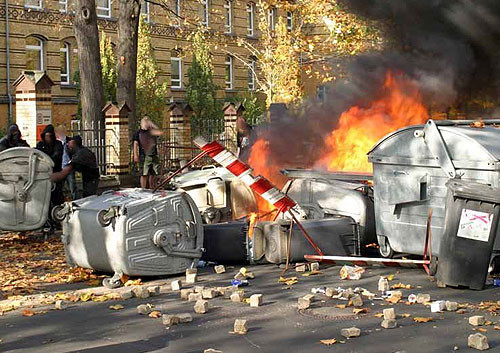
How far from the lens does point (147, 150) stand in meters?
17.5

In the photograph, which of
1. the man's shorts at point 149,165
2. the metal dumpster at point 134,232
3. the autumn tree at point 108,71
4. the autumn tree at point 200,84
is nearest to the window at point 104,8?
the autumn tree at point 108,71

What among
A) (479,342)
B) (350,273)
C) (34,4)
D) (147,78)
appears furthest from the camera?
(147,78)

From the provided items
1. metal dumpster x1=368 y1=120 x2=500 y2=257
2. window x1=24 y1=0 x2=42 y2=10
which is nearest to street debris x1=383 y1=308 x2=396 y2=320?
metal dumpster x1=368 y1=120 x2=500 y2=257

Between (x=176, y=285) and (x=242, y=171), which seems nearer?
(x=176, y=285)

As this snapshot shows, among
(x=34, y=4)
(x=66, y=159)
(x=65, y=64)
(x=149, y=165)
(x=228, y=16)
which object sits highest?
(x=228, y=16)

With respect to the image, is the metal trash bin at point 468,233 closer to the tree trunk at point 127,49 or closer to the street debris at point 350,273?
the street debris at point 350,273

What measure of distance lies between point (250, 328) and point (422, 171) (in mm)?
3602

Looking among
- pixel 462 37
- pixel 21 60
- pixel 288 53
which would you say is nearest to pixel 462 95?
pixel 462 37

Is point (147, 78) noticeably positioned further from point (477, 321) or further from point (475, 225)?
point (477, 321)

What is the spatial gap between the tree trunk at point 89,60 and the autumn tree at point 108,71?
9016 mm

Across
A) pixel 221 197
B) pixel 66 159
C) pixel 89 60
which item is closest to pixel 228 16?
pixel 89 60

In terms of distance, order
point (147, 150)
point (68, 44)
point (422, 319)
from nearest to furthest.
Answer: point (422, 319) → point (147, 150) → point (68, 44)

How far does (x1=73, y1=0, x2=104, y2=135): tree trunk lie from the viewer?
19094 mm

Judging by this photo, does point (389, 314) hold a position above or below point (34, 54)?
below
